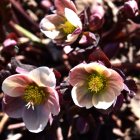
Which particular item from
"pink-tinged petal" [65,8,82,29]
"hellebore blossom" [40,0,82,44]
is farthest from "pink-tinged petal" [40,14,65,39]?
"pink-tinged petal" [65,8,82,29]

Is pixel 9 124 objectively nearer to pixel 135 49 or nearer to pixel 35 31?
pixel 35 31

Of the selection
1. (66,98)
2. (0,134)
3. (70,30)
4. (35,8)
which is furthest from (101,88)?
(35,8)

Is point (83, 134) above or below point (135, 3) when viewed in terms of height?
below

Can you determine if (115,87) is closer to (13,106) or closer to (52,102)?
(52,102)

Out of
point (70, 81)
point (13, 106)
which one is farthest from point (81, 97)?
point (13, 106)

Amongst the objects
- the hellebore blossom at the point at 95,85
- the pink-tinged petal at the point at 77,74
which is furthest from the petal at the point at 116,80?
the pink-tinged petal at the point at 77,74

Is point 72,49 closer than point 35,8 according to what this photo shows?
Yes

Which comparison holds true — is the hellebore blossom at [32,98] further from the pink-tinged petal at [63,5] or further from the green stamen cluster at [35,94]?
the pink-tinged petal at [63,5]

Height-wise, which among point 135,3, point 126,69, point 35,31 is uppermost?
point 135,3
